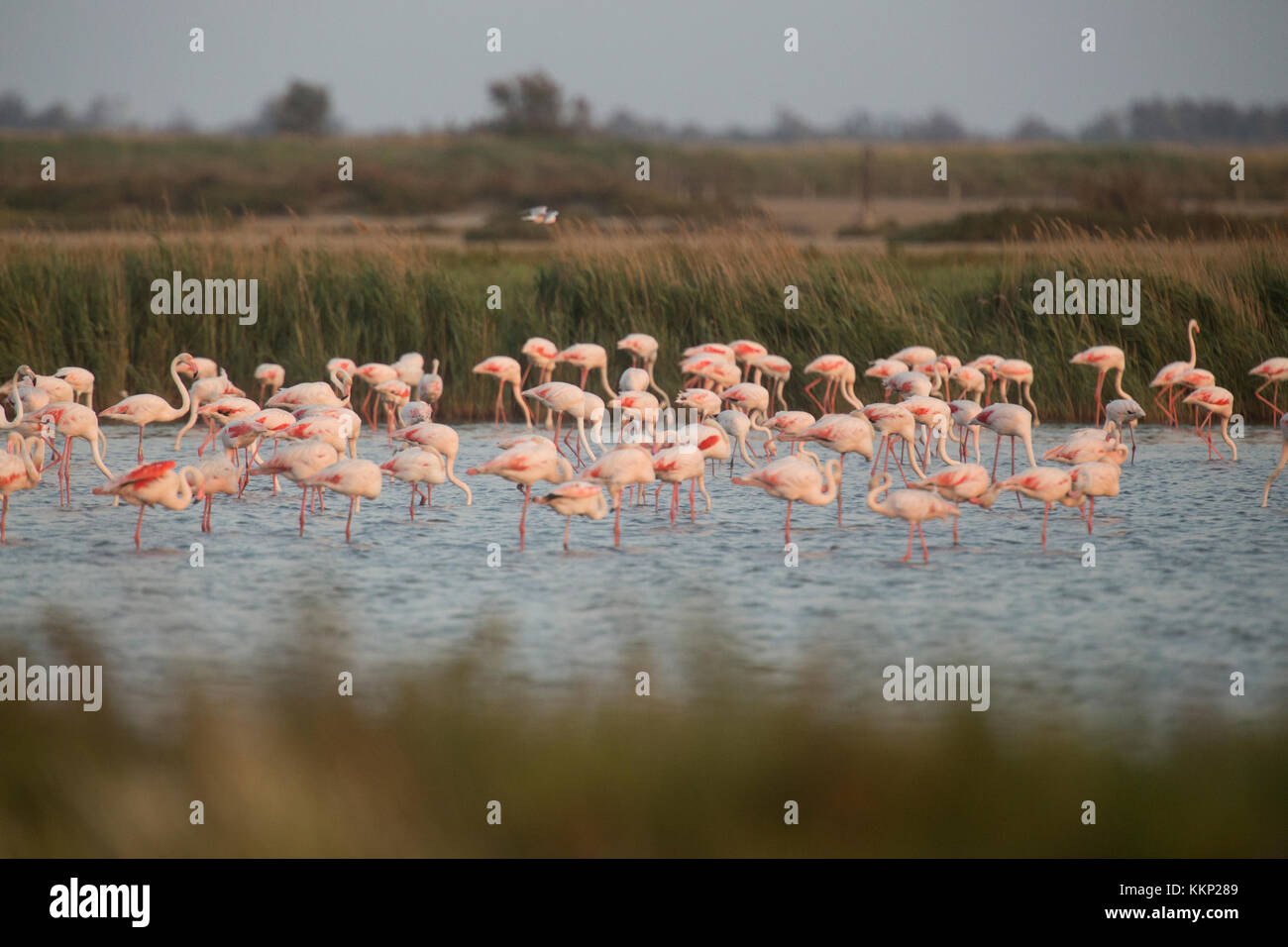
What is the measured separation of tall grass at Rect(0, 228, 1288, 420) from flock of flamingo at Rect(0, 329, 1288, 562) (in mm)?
517

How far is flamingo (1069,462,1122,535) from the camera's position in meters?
9.28

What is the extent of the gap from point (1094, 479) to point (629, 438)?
147 inches

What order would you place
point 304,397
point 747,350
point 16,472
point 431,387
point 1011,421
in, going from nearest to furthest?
1. point 16,472
2. point 1011,421
3. point 304,397
4. point 431,387
5. point 747,350

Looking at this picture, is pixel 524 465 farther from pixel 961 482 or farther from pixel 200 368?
pixel 200 368

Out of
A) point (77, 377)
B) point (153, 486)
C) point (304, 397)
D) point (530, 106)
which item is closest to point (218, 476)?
point (153, 486)

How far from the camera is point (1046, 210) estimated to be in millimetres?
42125

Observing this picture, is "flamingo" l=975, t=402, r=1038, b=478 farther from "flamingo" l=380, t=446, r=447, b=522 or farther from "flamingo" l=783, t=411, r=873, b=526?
"flamingo" l=380, t=446, r=447, b=522

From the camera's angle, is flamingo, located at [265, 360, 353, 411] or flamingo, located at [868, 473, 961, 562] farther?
flamingo, located at [265, 360, 353, 411]

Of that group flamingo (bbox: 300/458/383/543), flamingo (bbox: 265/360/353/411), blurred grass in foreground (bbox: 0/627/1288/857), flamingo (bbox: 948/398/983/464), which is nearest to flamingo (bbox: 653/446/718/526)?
flamingo (bbox: 300/458/383/543)

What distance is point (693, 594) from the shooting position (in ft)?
26.9

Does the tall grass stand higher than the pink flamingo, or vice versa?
the tall grass

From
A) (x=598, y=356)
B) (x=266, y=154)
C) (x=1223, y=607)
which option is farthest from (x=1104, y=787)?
(x=266, y=154)

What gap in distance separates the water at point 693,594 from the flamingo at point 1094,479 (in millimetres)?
352

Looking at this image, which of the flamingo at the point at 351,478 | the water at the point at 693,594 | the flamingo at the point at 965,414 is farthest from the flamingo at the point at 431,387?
the flamingo at the point at 965,414
